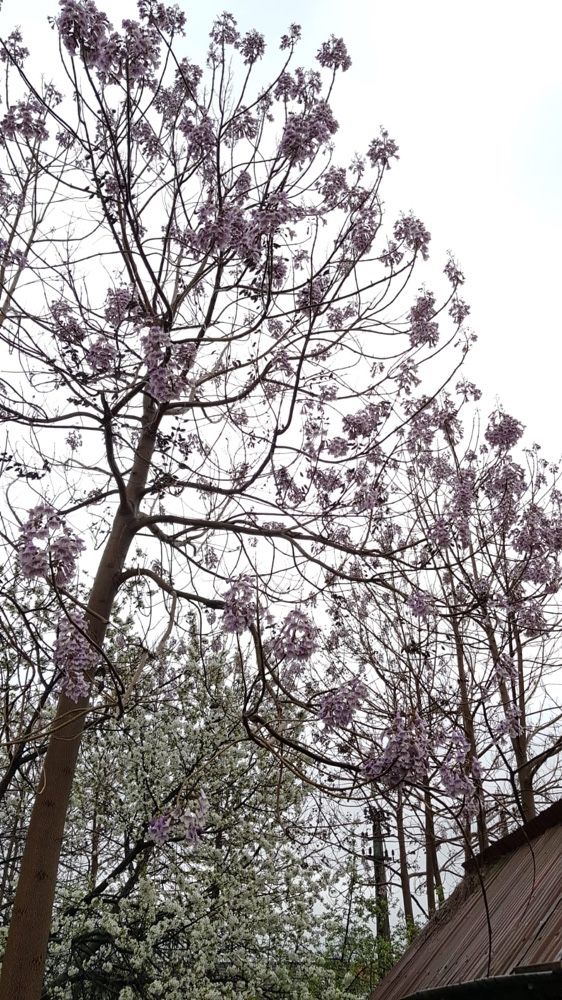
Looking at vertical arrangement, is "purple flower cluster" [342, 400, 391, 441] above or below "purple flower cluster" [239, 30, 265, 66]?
below

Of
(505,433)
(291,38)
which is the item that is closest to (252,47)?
(291,38)

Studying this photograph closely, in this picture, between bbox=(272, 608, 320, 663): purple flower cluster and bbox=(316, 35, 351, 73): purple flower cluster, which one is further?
bbox=(316, 35, 351, 73): purple flower cluster

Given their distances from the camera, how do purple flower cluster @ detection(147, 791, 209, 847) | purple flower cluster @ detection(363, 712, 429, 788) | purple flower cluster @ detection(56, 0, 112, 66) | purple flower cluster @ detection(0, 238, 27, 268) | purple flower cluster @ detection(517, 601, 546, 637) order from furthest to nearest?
purple flower cluster @ detection(517, 601, 546, 637)
purple flower cluster @ detection(0, 238, 27, 268)
purple flower cluster @ detection(56, 0, 112, 66)
purple flower cluster @ detection(147, 791, 209, 847)
purple flower cluster @ detection(363, 712, 429, 788)

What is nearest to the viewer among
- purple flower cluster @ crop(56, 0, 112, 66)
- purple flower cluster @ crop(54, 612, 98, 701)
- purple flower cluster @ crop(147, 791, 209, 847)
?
purple flower cluster @ crop(147, 791, 209, 847)

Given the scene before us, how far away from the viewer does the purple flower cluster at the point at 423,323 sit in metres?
6.07

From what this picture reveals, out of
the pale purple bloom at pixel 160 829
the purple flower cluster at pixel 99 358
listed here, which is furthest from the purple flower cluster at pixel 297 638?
the purple flower cluster at pixel 99 358

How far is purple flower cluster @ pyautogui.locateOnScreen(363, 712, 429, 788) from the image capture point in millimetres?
3430

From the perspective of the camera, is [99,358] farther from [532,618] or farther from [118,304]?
[532,618]

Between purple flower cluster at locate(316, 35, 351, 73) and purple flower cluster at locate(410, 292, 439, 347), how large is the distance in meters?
1.83

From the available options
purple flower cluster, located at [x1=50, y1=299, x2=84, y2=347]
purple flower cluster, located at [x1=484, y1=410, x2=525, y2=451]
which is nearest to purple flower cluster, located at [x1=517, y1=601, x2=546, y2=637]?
purple flower cluster, located at [x1=484, y1=410, x2=525, y2=451]

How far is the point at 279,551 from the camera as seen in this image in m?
5.60

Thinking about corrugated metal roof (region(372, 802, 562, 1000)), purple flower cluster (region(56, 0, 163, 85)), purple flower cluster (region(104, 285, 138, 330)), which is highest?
purple flower cluster (region(56, 0, 163, 85))

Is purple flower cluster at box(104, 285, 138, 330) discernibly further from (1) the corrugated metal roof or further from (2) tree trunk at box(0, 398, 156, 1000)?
(1) the corrugated metal roof

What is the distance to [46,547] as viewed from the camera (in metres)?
3.71
